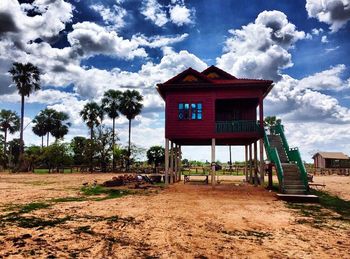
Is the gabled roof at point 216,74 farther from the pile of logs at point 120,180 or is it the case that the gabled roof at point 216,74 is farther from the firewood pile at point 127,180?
the pile of logs at point 120,180

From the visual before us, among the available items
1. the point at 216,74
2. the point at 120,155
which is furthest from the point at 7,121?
the point at 216,74

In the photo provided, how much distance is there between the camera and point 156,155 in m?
55.8

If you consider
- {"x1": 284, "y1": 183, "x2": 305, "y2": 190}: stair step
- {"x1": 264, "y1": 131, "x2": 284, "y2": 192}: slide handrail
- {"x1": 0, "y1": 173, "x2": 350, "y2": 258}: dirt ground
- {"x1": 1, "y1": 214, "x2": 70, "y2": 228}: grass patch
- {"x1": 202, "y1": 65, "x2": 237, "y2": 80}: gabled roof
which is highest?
{"x1": 202, "y1": 65, "x2": 237, "y2": 80}: gabled roof

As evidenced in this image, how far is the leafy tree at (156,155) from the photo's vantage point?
5541 centimetres

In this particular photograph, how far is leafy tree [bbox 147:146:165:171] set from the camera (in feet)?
182

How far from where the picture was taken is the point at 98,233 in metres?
8.12

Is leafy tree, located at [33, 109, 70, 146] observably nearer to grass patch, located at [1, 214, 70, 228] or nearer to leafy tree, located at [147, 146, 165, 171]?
leafy tree, located at [147, 146, 165, 171]

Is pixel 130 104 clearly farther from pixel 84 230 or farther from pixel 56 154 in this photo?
pixel 84 230

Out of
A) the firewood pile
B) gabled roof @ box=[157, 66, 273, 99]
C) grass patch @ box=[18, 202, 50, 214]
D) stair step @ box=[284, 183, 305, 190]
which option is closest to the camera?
grass patch @ box=[18, 202, 50, 214]

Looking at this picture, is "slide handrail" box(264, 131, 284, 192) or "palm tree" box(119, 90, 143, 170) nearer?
"slide handrail" box(264, 131, 284, 192)

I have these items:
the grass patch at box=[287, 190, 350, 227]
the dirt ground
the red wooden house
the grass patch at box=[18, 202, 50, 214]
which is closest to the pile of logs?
the red wooden house

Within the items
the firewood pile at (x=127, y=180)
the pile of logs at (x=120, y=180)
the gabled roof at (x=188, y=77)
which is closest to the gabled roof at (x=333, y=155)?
the firewood pile at (x=127, y=180)

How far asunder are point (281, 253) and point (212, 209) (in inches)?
241

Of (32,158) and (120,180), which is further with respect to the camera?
(32,158)
